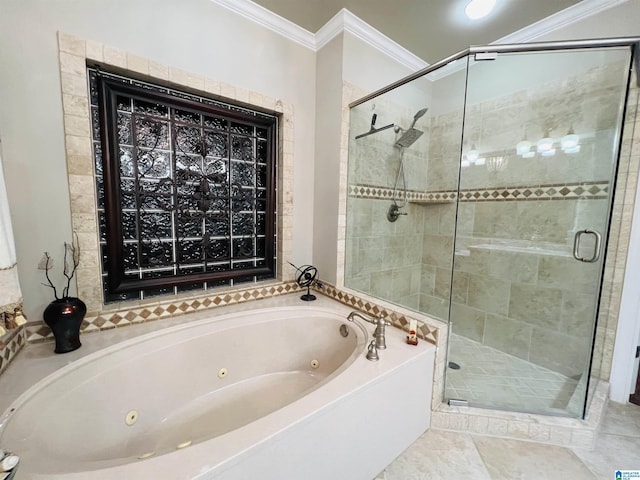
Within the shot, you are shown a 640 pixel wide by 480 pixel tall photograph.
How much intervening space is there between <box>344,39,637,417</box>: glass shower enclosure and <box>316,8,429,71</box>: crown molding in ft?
1.11

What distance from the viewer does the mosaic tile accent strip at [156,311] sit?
122cm

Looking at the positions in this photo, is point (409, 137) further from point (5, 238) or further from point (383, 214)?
point (5, 238)

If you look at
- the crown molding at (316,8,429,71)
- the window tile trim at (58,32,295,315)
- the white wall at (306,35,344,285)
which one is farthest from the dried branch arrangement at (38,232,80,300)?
the crown molding at (316,8,429,71)

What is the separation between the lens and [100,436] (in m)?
1.02

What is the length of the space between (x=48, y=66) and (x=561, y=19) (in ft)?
9.92

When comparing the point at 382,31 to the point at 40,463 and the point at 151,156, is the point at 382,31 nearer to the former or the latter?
the point at 151,156

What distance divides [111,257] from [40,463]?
1017 mm

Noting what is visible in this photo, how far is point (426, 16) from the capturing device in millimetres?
1691

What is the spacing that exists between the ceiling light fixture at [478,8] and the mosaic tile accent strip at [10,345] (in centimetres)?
303

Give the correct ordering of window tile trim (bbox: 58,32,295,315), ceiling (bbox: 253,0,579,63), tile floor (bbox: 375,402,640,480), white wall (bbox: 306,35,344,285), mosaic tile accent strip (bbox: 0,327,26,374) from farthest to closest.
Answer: white wall (bbox: 306,35,344,285) → ceiling (bbox: 253,0,579,63) → window tile trim (bbox: 58,32,295,315) → tile floor (bbox: 375,402,640,480) → mosaic tile accent strip (bbox: 0,327,26,374)

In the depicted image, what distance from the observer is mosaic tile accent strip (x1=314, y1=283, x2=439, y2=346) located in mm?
1325

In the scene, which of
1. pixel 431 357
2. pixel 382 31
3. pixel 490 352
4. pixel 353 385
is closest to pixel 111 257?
pixel 353 385

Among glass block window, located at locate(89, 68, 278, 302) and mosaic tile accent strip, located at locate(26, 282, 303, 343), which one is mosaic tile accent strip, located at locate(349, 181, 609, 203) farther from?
mosaic tile accent strip, located at locate(26, 282, 303, 343)

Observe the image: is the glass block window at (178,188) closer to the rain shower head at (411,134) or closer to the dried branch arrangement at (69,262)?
the dried branch arrangement at (69,262)
